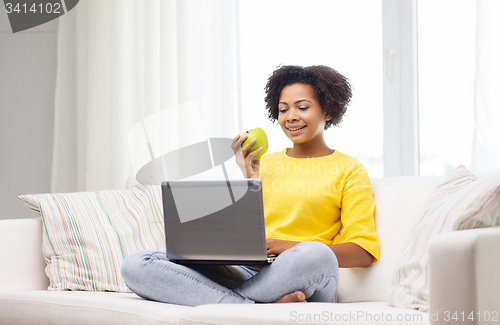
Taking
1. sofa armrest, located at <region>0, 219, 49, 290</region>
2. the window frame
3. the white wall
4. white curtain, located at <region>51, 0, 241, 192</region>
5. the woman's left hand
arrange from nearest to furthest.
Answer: the woman's left hand, sofa armrest, located at <region>0, 219, 49, 290</region>, the window frame, white curtain, located at <region>51, 0, 241, 192</region>, the white wall

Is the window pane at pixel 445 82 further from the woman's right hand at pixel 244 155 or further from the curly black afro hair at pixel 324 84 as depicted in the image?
the woman's right hand at pixel 244 155

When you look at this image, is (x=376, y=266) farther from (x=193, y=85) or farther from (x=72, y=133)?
(x=72, y=133)

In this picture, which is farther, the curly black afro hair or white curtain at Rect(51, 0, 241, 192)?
white curtain at Rect(51, 0, 241, 192)

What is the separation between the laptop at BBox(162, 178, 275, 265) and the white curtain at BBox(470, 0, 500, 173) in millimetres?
909

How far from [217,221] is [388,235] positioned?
54 cm

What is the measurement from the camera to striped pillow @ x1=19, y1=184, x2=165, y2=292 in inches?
60.7

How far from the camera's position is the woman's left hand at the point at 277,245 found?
138 centimetres

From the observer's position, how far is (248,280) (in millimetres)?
1301

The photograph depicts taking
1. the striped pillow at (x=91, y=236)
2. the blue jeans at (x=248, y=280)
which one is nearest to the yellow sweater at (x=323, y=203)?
the blue jeans at (x=248, y=280)

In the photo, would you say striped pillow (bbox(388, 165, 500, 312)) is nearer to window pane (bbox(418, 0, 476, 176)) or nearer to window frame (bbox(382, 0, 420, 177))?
window pane (bbox(418, 0, 476, 176))

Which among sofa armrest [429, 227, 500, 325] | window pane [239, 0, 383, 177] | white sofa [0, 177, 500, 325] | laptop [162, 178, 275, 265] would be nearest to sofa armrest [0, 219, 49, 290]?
white sofa [0, 177, 500, 325]

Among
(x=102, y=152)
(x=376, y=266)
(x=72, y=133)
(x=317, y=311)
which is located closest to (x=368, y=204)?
(x=376, y=266)

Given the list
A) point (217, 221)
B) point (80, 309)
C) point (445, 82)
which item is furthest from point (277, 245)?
point (445, 82)

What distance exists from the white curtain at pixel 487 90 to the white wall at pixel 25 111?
2.08 meters
